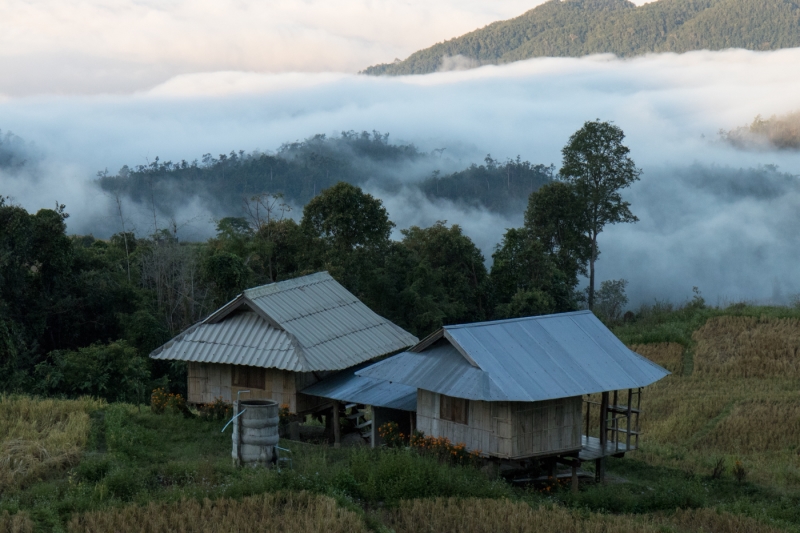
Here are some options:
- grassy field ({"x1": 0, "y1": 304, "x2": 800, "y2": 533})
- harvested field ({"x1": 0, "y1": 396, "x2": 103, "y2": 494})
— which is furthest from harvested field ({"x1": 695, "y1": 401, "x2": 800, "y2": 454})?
harvested field ({"x1": 0, "y1": 396, "x2": 103, "y2": 494})

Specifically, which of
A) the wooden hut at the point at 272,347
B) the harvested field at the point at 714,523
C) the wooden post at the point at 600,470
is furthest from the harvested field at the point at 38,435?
the harvested field at the point at 714,523

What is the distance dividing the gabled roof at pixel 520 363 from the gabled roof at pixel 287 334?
2.63 meters

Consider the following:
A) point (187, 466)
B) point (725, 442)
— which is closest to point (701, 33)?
point (725, 442)

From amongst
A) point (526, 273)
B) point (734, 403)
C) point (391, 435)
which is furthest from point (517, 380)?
point (526, 273)

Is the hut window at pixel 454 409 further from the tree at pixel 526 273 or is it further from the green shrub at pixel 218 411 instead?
the tree at pixel 526 273

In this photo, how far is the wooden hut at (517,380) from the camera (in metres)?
18.5

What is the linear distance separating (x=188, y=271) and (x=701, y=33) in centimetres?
15446

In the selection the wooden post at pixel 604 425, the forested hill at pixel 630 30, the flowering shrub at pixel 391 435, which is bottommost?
the flowering shrub at pixel 391 435

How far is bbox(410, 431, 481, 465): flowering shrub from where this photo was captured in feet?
62.0

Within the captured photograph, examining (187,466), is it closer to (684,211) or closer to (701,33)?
(684,211)

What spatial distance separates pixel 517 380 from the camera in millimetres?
18531

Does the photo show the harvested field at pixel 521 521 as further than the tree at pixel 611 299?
No

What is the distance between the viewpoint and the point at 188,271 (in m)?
38.9

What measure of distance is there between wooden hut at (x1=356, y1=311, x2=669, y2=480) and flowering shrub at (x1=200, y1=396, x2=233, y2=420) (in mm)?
4439
